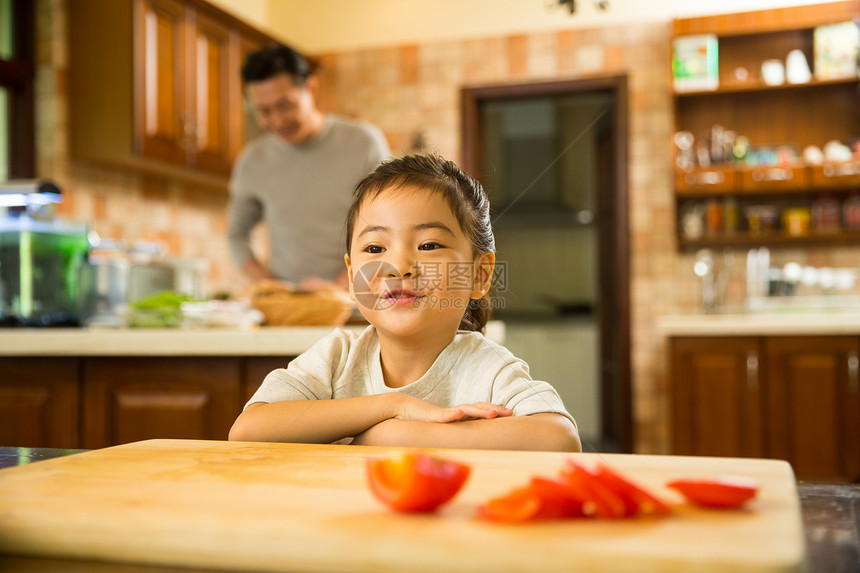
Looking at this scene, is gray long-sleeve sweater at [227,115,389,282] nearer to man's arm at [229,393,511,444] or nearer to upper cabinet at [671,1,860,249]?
man's arm at [229,393,511,444]

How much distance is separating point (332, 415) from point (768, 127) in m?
3.18

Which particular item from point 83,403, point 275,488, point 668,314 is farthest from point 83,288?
point 668,314

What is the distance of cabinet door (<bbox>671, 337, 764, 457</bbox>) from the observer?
2.83 meters

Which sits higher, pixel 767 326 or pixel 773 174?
pixel 773 174

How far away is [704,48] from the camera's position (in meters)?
3.38

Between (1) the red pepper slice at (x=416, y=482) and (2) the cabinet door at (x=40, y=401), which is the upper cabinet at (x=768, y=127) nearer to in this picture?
(2) the cabinet door at (x=40, y=401)

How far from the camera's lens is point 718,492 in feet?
1.52

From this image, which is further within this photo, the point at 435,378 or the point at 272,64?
the point at 272,64

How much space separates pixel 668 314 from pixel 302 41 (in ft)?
7.92

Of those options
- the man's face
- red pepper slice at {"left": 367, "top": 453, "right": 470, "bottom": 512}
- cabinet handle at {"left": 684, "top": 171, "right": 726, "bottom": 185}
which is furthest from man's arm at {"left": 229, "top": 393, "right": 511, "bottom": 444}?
cabinet handle at {"left": 684, "top": 171, "right": 726, "bottom": 185}

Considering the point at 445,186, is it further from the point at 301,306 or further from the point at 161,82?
the point at 161,82

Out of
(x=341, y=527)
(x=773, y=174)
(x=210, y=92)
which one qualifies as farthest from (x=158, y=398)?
(x=773, y=174)

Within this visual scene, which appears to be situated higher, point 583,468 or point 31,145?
point 31,145

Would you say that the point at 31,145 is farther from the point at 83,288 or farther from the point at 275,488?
the point at 275,488
